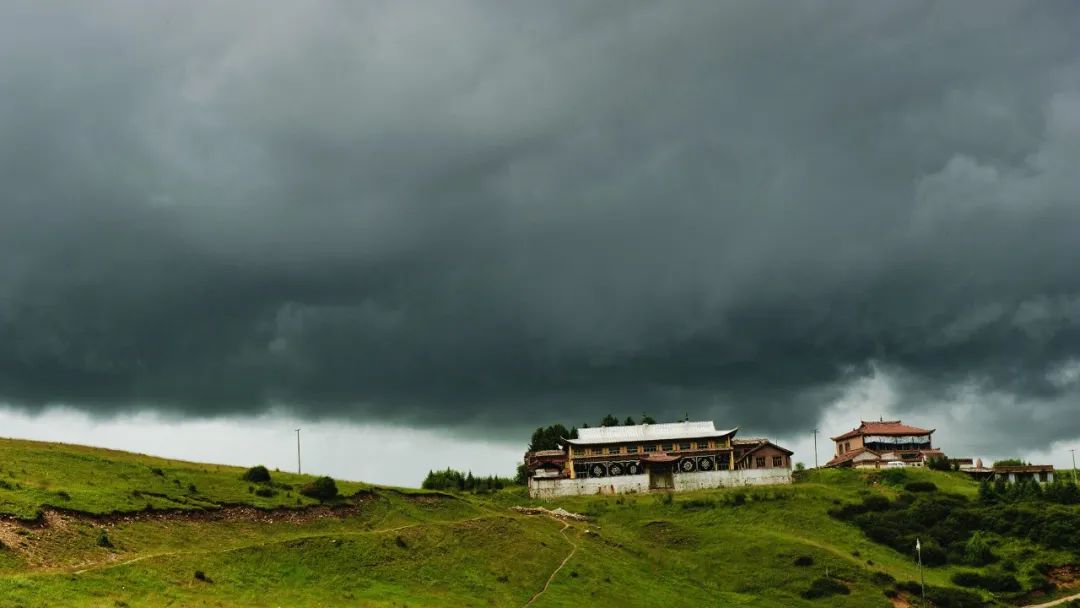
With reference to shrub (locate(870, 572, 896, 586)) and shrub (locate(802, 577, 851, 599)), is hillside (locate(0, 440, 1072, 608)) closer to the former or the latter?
shrub (locate(870, 572, 896, 586))

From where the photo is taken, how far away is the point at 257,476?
391 ft

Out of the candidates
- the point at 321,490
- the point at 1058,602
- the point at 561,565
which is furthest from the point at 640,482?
the point at 1058,602

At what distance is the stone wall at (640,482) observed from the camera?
155875 mm

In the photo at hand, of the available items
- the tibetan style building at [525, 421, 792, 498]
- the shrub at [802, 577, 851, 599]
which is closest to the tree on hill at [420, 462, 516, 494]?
the tibetan style building at [525, 421, 792, 498]

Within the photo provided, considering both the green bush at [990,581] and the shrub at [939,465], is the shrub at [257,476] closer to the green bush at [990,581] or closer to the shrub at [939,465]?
the green bush at [990,581]

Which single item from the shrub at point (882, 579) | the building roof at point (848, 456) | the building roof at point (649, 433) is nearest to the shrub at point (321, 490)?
the shrub at point (882, 579)

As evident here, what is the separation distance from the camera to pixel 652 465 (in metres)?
164

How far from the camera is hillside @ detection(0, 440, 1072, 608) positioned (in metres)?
83.1

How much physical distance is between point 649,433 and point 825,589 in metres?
75.1

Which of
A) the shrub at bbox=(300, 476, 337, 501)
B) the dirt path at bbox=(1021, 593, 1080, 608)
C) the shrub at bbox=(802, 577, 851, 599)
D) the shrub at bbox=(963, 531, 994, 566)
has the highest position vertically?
the shrub at bbox=(300, 476, 337, 501)

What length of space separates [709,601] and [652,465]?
58.4 meters

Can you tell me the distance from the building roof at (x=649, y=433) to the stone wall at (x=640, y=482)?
834 inches

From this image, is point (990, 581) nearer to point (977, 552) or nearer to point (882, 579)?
point (977, 552)

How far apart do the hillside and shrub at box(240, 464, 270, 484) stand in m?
1.32
